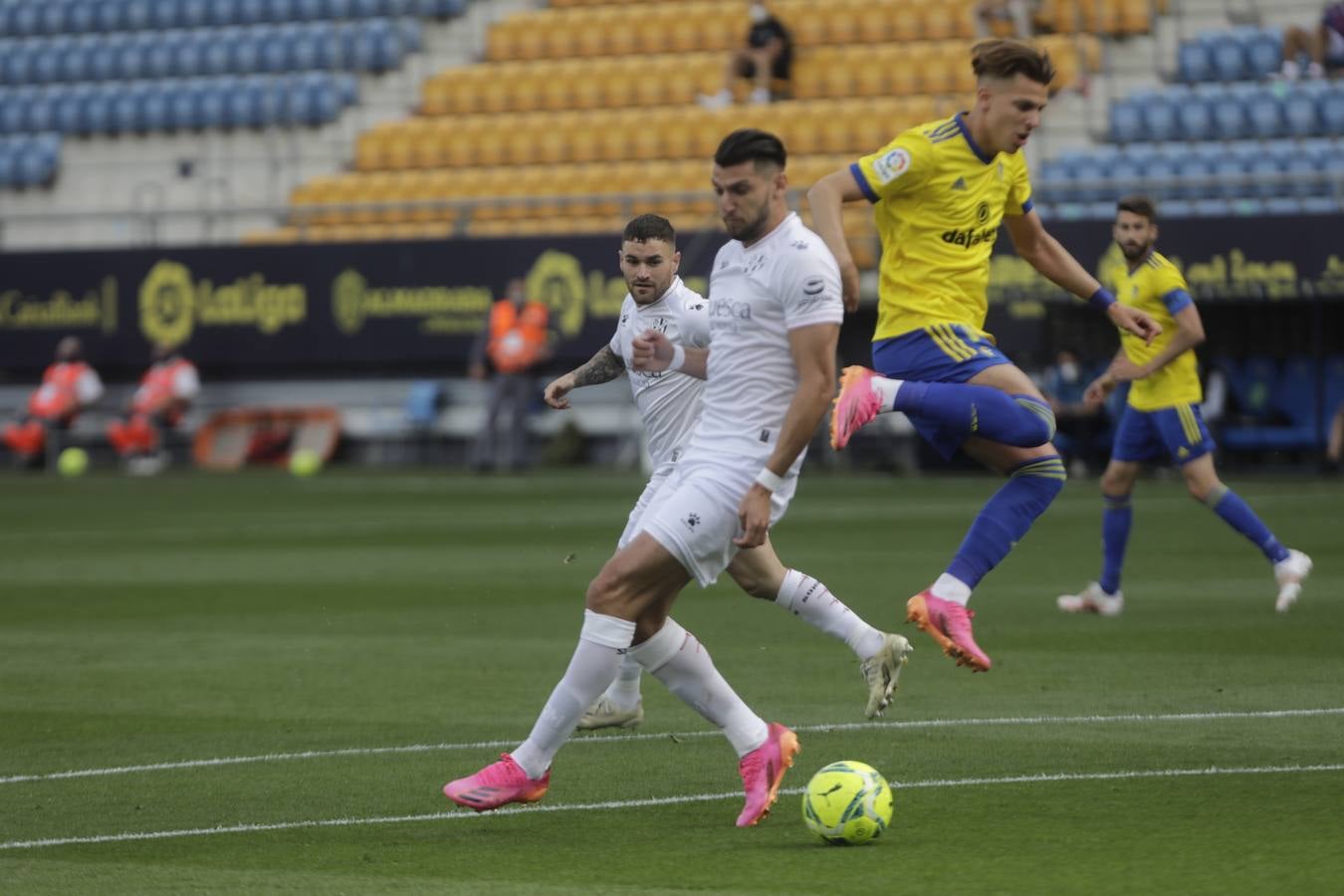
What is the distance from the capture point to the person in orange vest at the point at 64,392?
100.0 ft

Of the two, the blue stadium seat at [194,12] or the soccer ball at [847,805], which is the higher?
the blue stadium seat at [194,12]

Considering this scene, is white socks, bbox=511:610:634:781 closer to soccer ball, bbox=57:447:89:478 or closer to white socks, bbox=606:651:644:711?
white socks, bbox=606:651:644:711

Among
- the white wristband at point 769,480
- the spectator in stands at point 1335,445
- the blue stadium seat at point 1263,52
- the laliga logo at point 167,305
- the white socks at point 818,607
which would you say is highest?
the blue stadium seat at point 1263,52

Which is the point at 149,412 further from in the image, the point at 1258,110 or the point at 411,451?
the point at 1258,110

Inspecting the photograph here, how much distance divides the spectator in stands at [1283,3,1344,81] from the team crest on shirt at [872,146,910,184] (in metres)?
19.5

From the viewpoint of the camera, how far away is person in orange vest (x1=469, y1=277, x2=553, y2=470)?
2708cm

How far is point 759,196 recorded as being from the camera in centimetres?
620

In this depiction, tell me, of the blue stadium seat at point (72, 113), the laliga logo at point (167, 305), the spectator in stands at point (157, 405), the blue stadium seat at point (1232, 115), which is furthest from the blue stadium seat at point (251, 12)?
the blue stadium seat at point (1232, 115)

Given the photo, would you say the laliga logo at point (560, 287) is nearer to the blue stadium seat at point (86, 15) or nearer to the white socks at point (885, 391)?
the blue stadium seat at point (86, 15)

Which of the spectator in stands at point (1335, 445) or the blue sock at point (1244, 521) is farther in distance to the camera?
the spectator in stands at point (1335, 445)

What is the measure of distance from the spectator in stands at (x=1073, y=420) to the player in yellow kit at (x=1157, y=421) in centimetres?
1276

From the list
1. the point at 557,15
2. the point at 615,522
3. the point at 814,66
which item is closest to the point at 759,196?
the point at 615,522

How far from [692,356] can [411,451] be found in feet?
78.8

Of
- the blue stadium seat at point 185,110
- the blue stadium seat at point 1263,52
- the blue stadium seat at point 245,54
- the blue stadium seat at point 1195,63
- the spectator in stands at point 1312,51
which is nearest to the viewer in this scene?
the spectator in stands at point 1312,51
